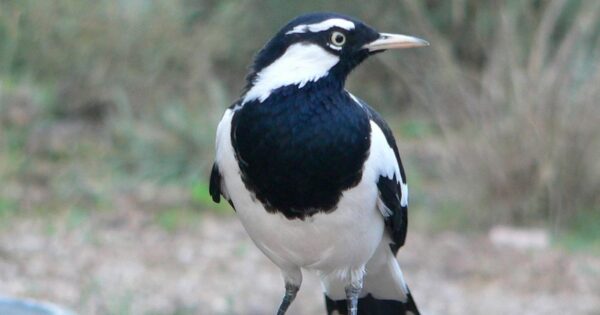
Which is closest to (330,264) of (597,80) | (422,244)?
(422,244)

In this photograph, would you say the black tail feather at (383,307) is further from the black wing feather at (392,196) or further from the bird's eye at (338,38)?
the bird's eye at (338,38)

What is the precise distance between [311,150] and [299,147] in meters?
0.04

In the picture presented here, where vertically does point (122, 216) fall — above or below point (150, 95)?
below

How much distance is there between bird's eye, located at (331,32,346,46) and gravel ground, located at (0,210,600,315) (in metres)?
2.33

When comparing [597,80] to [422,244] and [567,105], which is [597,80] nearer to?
[567,105]

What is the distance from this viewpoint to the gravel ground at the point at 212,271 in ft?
23.7

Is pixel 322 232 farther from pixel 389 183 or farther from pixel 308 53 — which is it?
pixel 308 53

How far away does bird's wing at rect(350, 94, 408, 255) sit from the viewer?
15.9 ft

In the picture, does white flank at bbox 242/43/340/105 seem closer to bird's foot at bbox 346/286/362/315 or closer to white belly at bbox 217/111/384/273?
white belly at bbox 217/111/384/273

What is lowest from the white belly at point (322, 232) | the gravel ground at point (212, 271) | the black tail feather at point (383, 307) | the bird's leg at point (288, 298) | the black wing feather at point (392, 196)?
the bird's leg at point (288, 298)

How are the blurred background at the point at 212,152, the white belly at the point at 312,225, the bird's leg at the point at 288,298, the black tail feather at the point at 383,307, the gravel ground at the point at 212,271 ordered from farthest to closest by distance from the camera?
the blurred background at the point at 212,152
the gravel ground at the point at 212,271
the black tail feather at the point at 383,307
the bird's leg at the point at 288,298
the white belly at the point at 312,225

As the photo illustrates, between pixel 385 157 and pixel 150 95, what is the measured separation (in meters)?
6.31

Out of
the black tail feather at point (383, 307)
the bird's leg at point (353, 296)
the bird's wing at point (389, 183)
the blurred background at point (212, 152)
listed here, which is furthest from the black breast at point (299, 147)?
the blurred background at point (212, 152)

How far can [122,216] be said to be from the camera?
894 cm
